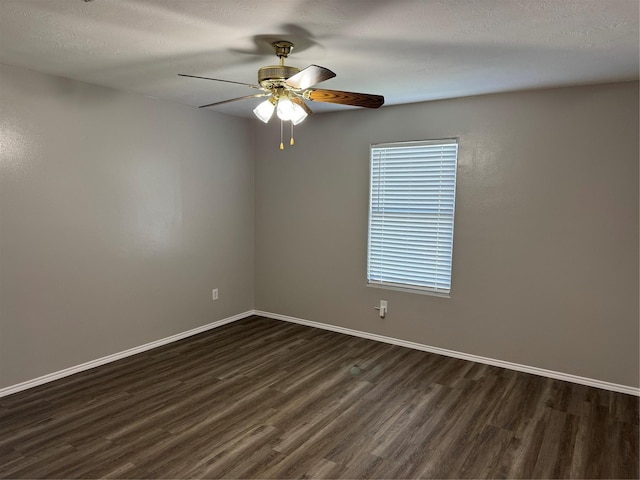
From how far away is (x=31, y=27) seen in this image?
2395 millimetres


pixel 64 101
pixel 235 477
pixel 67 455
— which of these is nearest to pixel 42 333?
pixel 67 455

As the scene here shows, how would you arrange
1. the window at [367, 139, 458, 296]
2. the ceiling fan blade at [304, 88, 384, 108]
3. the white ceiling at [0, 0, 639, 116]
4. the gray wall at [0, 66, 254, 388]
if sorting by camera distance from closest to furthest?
the white ceiling at [0, 0, 639, 116] → the ceiling fan blade at [304, 88, 384, 108] → the gray wall at [0, 66, 254, 388] → the window at [367, 139, 458, 296]

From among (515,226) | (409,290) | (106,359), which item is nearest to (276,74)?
(515,226)

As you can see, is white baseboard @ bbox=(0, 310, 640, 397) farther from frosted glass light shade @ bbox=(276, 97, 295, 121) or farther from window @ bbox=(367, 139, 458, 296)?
frosted glass light shade @ bbox=(276, 97, 295, 121)

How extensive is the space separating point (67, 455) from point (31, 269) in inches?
59.3

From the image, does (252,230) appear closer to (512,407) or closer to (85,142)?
(85,142)

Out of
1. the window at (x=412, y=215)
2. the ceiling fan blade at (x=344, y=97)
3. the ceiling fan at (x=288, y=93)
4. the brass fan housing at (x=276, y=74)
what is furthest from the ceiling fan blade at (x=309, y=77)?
the window at (x=412, y=215)

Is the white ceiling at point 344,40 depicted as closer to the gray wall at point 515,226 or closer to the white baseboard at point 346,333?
the gray wall at point 515,226

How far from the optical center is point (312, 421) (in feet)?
9.52

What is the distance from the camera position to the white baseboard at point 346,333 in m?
3.38

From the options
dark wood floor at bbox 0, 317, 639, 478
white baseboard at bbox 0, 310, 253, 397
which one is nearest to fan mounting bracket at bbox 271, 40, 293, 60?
dark wood floor at bbox 0, 317, 639, 478

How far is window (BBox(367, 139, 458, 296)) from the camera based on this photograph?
13.4ft

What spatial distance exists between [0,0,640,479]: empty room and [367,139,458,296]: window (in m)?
0.02

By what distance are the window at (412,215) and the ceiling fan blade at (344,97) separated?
60.7 inches
